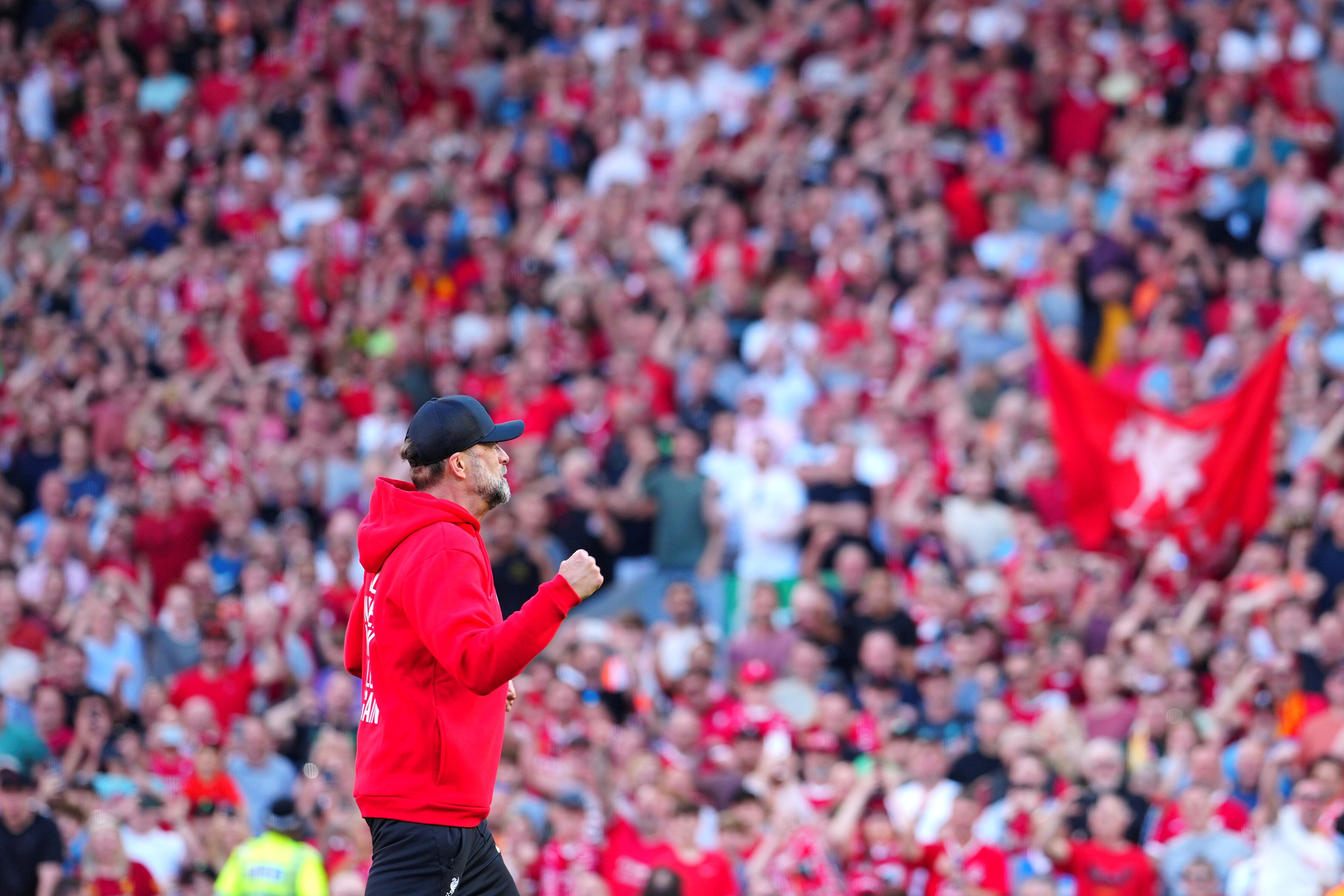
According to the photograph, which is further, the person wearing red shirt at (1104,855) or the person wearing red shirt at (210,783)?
the person wearing red shirt at (210,783)

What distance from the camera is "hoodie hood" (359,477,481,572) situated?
5066 mm

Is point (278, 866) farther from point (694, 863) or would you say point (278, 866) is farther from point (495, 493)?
point (495, 493)

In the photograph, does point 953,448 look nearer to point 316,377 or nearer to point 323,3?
point 316,377

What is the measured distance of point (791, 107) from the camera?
646 inches

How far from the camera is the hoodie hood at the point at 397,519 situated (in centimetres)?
507

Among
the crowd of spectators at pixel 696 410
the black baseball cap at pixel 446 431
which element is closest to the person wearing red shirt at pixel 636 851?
the crowd of spectators at pixel 696 410

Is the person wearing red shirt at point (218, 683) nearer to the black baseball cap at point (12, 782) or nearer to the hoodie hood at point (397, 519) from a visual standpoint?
the black baseball cap at point (12, 782)

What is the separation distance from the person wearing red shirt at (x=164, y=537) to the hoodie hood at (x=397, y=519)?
27.3 ft

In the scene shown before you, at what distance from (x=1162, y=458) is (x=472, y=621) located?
331 inches

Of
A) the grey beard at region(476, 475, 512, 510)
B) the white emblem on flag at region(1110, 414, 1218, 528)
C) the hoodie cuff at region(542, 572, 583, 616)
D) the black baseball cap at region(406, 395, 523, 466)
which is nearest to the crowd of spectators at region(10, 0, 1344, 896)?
the white emblem on flag at region(1110, 414, 1218, 528)

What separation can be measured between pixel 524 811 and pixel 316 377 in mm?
5734

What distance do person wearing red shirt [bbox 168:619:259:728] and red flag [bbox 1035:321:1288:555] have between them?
5.38 meters

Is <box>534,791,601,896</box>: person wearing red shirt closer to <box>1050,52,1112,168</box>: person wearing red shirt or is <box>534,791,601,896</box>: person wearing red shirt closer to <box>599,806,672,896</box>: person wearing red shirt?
<box>599,806,672,896</box>: person wearing red shirt

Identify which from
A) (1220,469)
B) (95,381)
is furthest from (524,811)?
(95,381)
